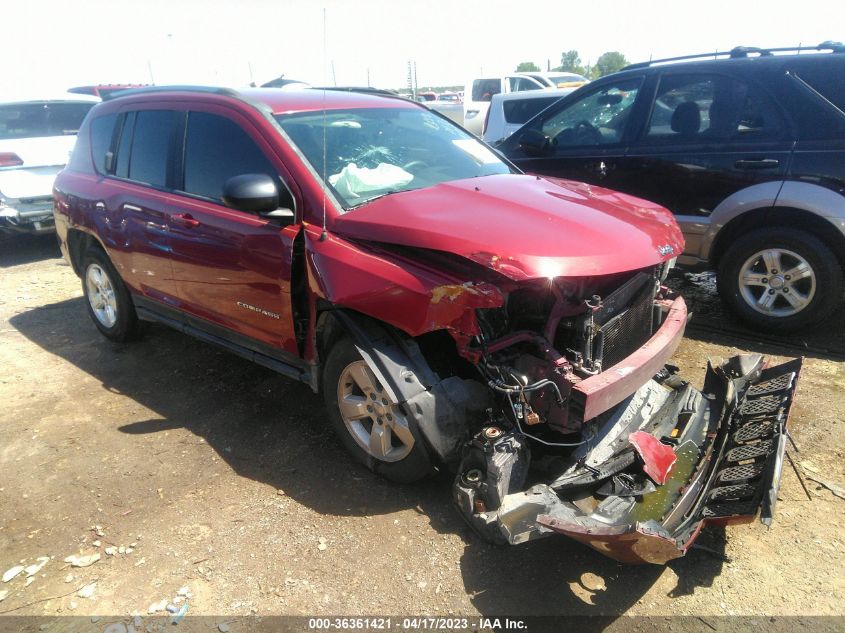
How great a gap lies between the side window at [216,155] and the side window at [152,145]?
0.26 m

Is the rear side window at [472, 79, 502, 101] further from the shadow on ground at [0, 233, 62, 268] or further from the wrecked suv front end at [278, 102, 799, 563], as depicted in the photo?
the wrecked suv front end at [278, 102, 799, 563]

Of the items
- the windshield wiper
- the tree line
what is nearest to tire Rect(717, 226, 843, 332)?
the windshield wiper

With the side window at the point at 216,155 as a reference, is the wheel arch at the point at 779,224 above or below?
below

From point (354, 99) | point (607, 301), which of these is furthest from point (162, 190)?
point (607, 301)

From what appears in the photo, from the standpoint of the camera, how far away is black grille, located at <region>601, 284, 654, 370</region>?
2.73 m

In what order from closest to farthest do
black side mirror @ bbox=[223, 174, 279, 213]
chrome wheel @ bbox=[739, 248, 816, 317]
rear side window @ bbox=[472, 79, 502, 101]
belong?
black side mirror @ bbox=[223, 174, 279, 213] < chrome wheel @ bbox=[739, 248, 816, 317] < rear side window @ bbox=[472, 79, 502, 101]

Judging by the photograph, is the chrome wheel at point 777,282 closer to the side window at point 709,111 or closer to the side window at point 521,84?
the side window at point 709,111

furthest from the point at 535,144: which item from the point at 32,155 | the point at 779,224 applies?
the point at 32,155

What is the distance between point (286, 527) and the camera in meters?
2.89

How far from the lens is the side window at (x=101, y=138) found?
4.70m

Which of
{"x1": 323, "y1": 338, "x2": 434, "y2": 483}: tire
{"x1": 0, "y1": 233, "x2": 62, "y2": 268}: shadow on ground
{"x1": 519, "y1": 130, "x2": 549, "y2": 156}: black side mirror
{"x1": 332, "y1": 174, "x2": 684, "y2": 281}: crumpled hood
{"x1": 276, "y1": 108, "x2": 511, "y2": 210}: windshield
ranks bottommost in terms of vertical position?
{"x1": 0, "y1": 233, "x2": 62, "y2": 268}: shadow on ground

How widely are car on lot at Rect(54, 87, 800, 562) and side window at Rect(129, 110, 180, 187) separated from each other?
0.11 m

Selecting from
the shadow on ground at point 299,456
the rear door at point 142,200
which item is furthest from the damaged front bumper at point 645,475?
the rear door at point 142,200

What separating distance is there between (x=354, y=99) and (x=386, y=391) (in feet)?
7.09
